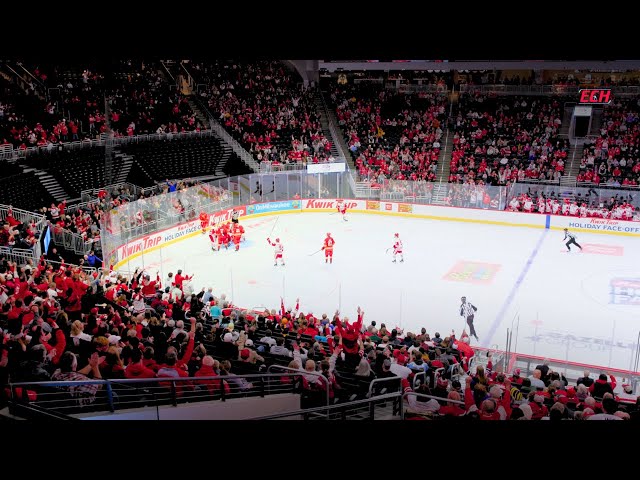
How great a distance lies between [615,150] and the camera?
1230 inches

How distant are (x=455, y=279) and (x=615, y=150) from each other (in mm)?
16743

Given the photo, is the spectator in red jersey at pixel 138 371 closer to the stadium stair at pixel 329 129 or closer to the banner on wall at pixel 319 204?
the banner on wall at pixel 319 204

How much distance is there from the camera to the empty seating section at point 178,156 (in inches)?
1160

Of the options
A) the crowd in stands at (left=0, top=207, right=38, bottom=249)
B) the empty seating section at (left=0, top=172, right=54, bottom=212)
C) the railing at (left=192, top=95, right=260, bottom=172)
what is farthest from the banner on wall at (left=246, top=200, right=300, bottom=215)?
the crowd in stands at (left=0, top=207, right=38, bottom=249)

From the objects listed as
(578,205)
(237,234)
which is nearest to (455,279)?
(237,234)

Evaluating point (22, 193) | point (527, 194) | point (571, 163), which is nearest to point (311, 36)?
point (22, 193)

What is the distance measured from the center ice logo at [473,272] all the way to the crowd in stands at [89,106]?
15.3 m

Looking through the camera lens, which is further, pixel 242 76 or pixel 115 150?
pixel 242 76

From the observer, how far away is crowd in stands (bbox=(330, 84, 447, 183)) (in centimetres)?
3344

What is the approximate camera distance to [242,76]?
38625 millimetres
